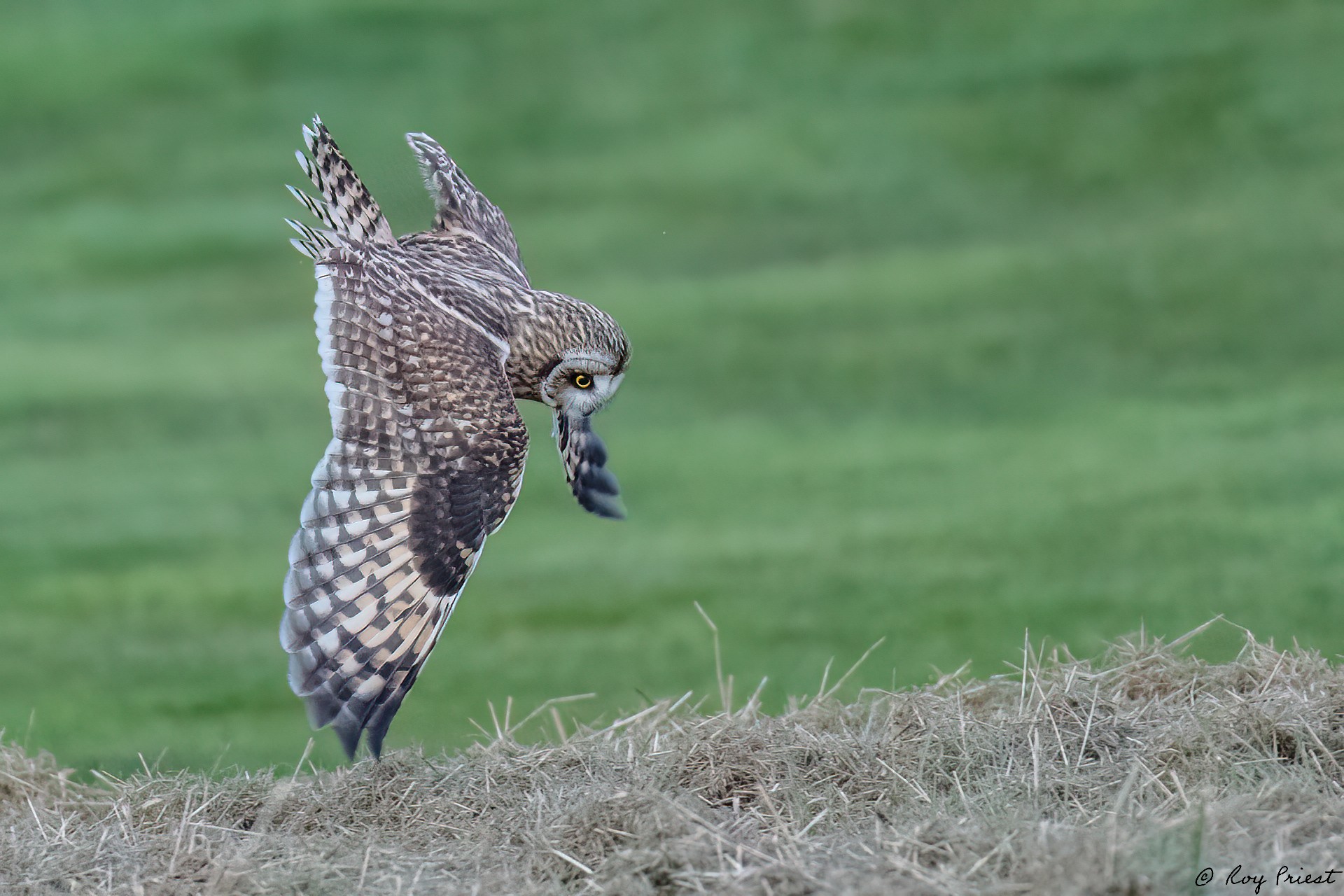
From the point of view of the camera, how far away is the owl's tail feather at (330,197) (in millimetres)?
2805

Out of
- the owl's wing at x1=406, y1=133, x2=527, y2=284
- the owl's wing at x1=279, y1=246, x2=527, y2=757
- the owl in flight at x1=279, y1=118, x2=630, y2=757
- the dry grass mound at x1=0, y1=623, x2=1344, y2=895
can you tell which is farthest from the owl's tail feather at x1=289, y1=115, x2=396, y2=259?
the dry grass mound at x1=0, y1=623, x2=1344, y2=895

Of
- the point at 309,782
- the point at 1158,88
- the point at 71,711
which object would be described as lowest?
the point at 71,711

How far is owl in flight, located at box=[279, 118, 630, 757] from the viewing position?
232cm

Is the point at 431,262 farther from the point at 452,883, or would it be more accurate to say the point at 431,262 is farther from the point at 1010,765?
the point at 1010,765

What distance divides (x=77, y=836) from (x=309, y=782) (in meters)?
0.45

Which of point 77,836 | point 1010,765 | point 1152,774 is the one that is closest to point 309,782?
point 77,836

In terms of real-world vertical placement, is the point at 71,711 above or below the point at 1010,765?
below

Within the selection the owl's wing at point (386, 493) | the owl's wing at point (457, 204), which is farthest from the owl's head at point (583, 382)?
the owl's wing at point (457, 204)

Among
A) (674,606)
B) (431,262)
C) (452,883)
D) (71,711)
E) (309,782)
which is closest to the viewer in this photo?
(452,883)

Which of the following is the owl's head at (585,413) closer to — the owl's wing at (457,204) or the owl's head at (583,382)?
the owl's head at (583,382)

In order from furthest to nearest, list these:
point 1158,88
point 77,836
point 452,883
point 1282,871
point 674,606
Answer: point 1158,88 → point 674,606 → point 77,836 → point 452,883 → point 1282,871

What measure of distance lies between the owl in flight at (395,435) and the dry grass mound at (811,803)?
31 cm

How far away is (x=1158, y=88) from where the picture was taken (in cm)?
587

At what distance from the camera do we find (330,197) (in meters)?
2.83
